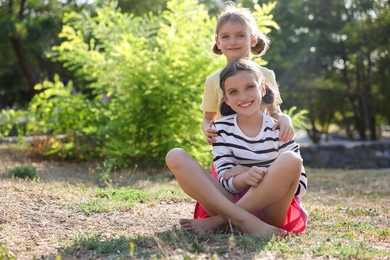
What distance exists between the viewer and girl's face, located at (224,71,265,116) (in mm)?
2980

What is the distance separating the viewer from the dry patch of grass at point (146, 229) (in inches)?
100

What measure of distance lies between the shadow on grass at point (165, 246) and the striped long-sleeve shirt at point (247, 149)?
37 centimetres

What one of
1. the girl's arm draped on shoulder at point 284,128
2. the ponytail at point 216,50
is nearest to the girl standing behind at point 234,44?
the ponytail at point 216,50

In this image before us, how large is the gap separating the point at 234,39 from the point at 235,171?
1.08 m

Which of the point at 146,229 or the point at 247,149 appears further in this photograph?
the point at 146,229

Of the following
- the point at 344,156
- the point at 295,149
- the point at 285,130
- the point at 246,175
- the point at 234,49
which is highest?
the point at 234,49

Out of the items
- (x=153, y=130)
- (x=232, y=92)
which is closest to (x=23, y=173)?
(x=153, y=130)

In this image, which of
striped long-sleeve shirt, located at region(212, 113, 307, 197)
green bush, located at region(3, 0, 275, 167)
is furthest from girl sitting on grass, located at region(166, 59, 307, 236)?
green bush, located at region(3, 0, 275, 167)

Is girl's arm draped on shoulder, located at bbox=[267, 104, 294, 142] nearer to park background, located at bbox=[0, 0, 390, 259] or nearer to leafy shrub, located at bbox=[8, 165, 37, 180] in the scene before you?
park background, located at bbox=[0, 0, 390, 259]

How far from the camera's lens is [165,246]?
8.52ft

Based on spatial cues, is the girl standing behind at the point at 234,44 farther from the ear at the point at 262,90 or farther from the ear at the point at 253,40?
the ear at the point at 262,90

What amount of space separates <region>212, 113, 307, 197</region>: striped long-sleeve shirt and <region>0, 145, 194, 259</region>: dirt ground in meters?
0.53

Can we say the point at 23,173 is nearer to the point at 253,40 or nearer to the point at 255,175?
the point at 253,40

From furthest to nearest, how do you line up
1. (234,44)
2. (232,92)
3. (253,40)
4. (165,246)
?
(253,40), (234,44), (232,92), (165,246)
